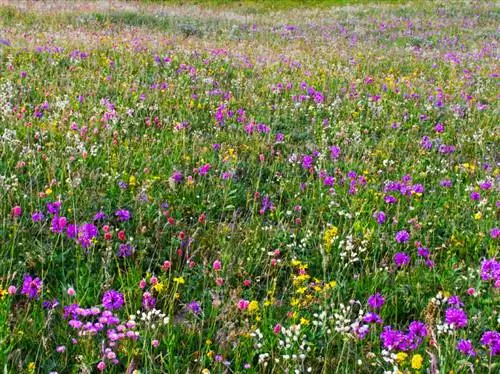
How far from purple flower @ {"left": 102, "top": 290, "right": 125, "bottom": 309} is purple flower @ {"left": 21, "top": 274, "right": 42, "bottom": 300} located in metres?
0.43

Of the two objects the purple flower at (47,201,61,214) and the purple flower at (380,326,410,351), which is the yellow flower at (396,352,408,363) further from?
the purple flower at (47,201,61,214)

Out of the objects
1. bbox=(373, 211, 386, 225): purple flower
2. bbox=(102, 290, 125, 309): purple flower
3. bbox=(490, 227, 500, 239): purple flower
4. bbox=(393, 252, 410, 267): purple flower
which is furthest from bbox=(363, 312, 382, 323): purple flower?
bbox=(490, 227, 500, 239): purple flower

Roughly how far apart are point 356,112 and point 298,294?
15.4ft

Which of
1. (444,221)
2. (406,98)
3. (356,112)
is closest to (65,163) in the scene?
(444,221)

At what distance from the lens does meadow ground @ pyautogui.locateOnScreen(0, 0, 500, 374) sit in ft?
10.4

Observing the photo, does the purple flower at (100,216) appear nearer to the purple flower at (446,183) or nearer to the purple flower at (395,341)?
the purple flower at (395,341)

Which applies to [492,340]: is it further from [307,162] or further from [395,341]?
[307,162]

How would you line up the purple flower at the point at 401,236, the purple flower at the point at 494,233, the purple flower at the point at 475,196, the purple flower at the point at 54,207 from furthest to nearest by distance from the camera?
the purple flower at the point at 475,196, the purple flower at the point at 494,233, the purple flower at the point at 401,236, the purple flower at the point at 54,207

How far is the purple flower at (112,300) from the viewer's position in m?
3.29

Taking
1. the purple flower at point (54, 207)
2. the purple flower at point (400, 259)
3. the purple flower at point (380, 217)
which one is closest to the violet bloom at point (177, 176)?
the purple flower at point (54, 207)

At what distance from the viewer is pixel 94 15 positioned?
18.6 m

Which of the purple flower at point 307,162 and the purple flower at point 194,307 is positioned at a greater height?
the purple flower at point 307,162

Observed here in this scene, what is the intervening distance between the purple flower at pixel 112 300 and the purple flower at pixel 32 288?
43 cm

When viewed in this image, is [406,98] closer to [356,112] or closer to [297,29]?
[356,112]
